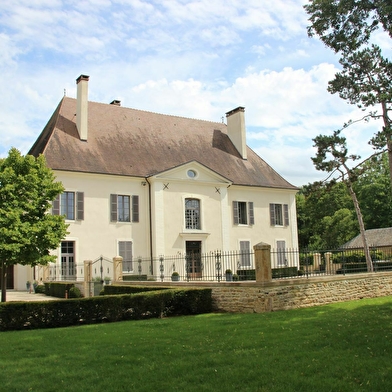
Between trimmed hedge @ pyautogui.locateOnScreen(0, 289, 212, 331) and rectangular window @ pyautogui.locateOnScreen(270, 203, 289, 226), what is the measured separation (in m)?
21.3

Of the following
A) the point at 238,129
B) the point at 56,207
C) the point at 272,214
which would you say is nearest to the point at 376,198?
the point at 272,214

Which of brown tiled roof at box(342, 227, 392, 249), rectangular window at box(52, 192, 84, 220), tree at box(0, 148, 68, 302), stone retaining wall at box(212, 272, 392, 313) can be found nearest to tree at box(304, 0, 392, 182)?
stone retaining wall at box(212, 272, 392, 313)

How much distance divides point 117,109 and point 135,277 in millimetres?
14328

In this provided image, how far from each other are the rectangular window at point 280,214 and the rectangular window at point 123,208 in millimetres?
10691

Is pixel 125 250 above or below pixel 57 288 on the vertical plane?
above

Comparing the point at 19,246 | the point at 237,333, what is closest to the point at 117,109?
the point at 19,246

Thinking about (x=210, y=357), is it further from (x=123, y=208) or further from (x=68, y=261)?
(x=123, y=208)

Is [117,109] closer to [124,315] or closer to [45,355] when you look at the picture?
[124,315]

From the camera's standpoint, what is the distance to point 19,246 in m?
17.5

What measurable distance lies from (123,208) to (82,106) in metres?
6.79

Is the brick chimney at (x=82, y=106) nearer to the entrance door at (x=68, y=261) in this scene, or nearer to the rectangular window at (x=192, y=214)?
the entrance door at (x=68, y=261)

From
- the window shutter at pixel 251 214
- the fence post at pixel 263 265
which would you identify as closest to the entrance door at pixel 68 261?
the window shutter at pixel 251 214

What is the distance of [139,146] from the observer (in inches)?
1267

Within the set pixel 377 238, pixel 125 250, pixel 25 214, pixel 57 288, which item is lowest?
pixel 57 288
